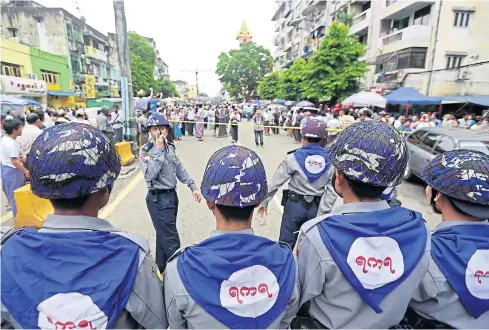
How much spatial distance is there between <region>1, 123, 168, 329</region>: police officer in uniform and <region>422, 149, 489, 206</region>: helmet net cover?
4.91 ft

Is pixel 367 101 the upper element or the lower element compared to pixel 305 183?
upper

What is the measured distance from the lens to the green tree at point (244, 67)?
2267 inches

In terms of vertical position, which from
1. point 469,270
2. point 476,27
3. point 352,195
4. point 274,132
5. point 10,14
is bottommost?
point 274,132

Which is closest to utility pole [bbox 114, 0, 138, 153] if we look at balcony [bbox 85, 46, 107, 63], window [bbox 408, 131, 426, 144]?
window [bbox 408, 131, 426, 144]

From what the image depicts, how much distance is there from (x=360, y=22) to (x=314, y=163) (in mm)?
25176

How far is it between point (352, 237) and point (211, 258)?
0.62m

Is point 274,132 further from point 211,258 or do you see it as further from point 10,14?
point 10,14

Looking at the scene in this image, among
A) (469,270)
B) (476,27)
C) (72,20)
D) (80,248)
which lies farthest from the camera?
(72,20)

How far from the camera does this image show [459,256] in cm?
141

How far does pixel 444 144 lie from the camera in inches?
266

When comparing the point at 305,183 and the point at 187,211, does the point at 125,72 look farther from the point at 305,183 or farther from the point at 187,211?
the point at 305,183

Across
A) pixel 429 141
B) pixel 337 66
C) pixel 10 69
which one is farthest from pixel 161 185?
pixel 10 69

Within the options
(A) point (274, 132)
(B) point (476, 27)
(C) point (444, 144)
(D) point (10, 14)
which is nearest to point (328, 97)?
(A) point (274, 132)

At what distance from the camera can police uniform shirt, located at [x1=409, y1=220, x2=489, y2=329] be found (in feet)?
4.69
